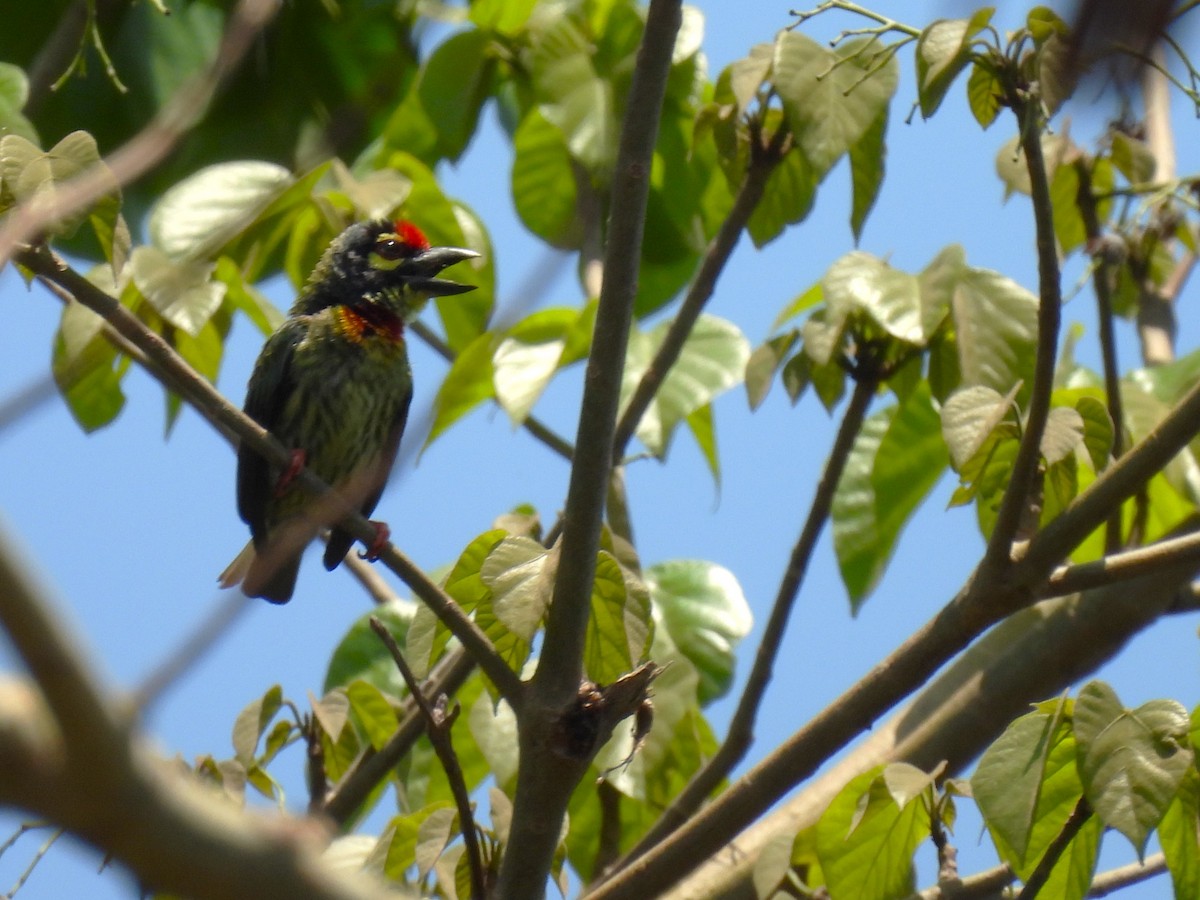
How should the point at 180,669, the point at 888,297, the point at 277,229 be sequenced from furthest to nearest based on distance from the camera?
the point at 277,229 < the point at 888,297 < the point at 180,669

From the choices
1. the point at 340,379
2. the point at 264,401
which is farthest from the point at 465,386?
the point at 264,401

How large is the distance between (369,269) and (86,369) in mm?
1246

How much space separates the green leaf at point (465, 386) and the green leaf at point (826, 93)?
892mm

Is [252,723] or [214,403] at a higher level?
[214,403]

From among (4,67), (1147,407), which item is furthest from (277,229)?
(1147,407)

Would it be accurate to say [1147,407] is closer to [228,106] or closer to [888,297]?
[888,297]

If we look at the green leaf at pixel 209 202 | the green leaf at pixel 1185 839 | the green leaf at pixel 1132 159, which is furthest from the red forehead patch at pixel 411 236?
the green leaf at pixel 1185 839

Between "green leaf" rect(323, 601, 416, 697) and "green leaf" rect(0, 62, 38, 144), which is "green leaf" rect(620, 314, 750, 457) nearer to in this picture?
"green leaf" rect(323, 601, 416, 697)

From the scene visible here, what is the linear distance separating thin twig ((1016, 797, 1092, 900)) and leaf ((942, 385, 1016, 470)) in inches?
20.9

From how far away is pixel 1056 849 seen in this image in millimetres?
2178

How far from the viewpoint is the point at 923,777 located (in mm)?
2238

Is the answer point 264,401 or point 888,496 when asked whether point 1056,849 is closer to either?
point 888,496

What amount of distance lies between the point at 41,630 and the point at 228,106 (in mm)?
3659

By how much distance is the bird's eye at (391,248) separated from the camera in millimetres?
4207
